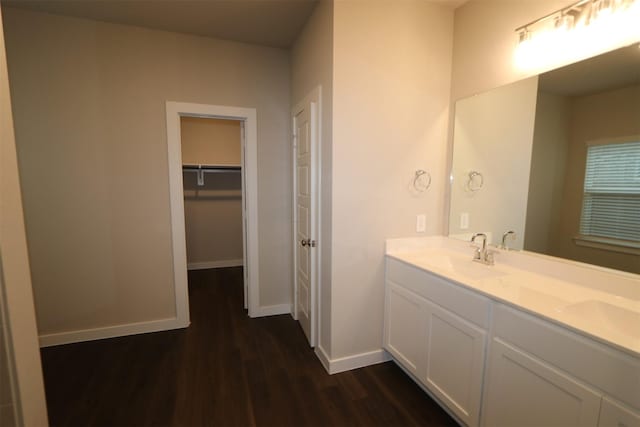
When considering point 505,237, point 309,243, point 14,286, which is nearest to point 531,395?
point 505,237

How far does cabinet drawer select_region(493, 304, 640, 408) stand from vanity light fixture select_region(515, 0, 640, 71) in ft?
4.54

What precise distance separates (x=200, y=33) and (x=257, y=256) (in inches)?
87.1

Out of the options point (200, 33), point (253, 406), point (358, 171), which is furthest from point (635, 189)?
point (200, 33)

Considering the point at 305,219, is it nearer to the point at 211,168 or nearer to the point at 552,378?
the point at 552,378

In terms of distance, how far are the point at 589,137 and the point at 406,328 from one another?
1.54 metres

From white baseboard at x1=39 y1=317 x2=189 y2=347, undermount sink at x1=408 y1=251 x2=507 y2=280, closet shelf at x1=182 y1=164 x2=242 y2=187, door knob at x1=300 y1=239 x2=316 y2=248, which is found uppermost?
closet shelf at x1=182 y1=164 x2=242 y2=187

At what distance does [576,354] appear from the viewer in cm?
104

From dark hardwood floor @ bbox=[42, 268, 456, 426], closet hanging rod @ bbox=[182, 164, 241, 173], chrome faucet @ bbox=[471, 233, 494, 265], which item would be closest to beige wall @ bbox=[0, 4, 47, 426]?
dark hardwood floor @ bbox=[42, 268, 456, 426]

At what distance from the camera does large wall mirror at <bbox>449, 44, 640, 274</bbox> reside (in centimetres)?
132

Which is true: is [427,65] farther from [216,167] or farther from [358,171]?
[216,167]

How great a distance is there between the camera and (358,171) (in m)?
1.98

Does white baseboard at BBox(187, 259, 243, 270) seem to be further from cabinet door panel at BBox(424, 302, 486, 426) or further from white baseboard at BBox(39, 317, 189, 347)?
cabinet door panel at BBox(424, 302, 486, 426)

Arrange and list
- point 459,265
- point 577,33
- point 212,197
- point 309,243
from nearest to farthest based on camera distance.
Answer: point 577,33 < point 459,265 < point 309,243 < point 212,197

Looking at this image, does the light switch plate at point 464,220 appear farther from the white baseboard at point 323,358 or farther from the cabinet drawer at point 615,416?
the white baseboard at point 323,358
